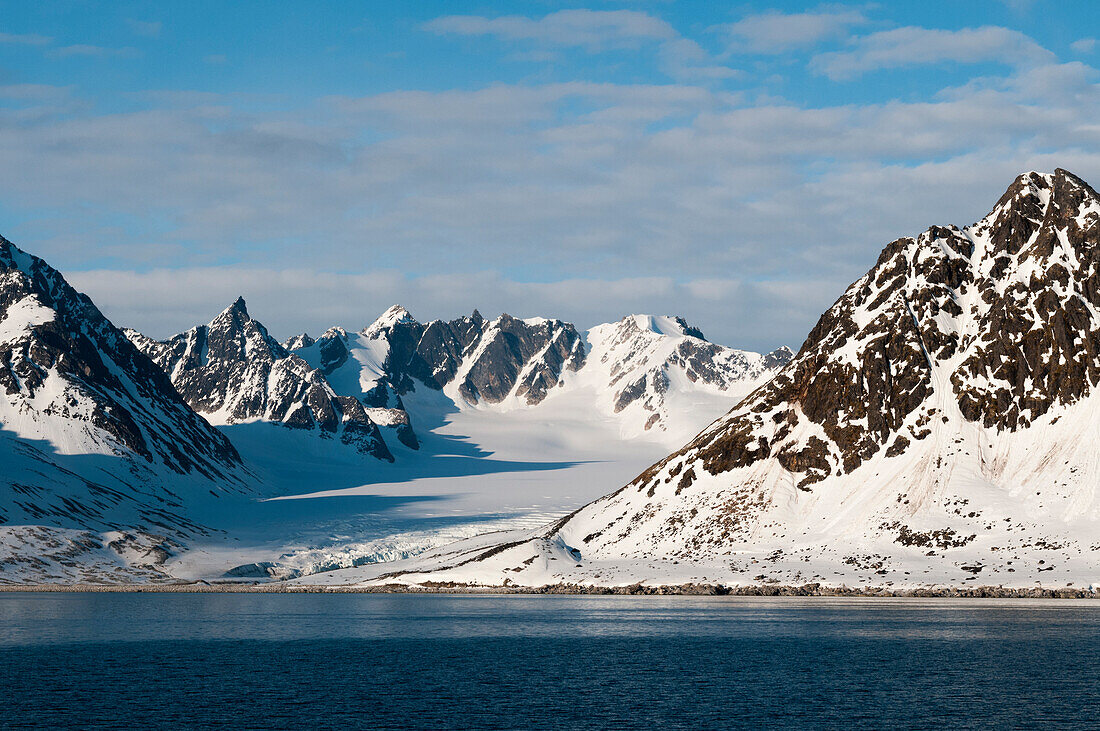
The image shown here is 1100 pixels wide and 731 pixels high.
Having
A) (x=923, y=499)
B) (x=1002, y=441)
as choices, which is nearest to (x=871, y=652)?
(x=923, y=499)

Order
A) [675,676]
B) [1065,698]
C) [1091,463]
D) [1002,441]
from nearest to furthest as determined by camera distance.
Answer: [1065,698] < [675,676] < [1091,463] < [1002,441]

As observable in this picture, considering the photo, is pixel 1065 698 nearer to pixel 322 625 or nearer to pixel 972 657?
pixel 972 657

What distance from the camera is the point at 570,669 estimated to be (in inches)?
3364

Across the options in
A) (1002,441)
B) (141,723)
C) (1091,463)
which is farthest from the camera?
(1002,441)

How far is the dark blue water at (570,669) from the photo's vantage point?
6375cm

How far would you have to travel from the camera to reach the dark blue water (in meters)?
63.8

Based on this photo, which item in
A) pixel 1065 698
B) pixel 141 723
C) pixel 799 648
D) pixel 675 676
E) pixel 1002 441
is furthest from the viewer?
pixel 1002 441

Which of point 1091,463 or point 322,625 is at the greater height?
point 1091,463

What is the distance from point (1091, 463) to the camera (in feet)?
589

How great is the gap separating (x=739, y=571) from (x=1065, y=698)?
4480 inches

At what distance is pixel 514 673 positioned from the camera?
274 feet

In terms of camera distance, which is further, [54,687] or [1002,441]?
[1002,441]

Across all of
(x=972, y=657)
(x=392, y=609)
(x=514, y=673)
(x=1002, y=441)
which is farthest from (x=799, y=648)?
(x=1002, y=441)

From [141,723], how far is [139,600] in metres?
137
